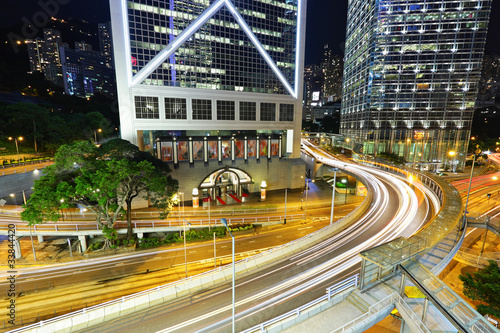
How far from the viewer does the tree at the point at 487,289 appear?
19.4 metres

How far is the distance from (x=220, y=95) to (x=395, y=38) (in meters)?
62.4

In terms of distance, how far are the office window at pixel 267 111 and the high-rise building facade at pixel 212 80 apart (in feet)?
0.83

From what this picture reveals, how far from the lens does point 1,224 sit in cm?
3300

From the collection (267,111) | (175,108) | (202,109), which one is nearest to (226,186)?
(202,109)

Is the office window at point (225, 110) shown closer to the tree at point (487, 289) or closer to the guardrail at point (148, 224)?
the guardrail at point (148, 224)

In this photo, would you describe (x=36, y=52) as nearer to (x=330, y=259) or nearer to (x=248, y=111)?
(x=248, y=111)

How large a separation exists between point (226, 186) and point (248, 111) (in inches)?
762

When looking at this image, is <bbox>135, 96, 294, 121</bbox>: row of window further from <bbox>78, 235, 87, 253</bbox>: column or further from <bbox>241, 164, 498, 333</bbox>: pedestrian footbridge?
<bbox>241, 164, 498, 333</bbox>: pedestrian footbridge

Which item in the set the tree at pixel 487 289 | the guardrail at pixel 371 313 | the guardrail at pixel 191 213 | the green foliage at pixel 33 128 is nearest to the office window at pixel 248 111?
the guardrail at pixel 191 213

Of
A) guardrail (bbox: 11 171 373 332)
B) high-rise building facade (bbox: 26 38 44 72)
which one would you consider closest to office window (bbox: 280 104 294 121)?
guardrail (bbox: 11 171 373 332)

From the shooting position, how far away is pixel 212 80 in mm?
53000

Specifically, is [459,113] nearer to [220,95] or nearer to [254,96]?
[254,96]

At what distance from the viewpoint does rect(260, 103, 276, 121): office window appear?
194 feet

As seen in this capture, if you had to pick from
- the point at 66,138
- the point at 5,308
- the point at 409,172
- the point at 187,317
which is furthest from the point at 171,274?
the point at 66,138
